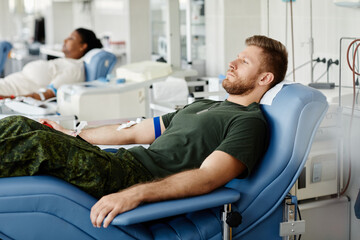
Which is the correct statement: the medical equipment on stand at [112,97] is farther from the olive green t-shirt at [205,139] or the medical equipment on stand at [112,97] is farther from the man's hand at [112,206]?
the man's hand at [112,206]

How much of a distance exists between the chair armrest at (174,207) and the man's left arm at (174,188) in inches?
0.7

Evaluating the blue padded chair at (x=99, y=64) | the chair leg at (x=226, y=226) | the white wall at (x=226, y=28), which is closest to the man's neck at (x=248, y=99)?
the chair leg at (x=226, y=226)

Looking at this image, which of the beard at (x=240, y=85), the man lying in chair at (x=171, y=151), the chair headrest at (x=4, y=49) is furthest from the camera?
the chair headrest at (x=4, y=49)

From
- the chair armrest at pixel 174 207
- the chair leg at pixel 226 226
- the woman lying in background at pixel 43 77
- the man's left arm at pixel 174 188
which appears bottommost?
the chair leg at pixel 226 226

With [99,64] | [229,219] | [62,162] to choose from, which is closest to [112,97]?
[99,64]

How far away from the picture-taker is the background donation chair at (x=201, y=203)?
1.52 m

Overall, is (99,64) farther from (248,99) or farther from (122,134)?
(248,99)

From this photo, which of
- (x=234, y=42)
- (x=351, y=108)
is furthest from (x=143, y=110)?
(x=351, y=108)

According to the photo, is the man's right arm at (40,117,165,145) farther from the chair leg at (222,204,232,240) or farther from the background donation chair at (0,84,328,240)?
the chair leg at (222,204,232,240)

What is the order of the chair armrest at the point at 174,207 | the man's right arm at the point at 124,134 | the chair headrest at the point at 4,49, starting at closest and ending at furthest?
the chair armrest at the point at 174,207, the man's right arm at the point at 124,134, the chair headrest at the point at 4,49

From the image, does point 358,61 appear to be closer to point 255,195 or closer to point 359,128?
point 359,128

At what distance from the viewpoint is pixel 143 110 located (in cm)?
375

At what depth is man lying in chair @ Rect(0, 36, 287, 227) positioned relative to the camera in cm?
158

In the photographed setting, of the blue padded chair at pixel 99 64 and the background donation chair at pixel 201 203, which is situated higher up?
the blue padded chair at pixel 99 64
